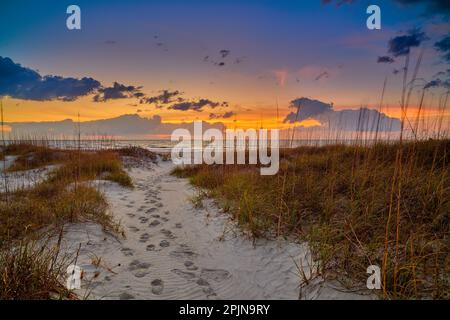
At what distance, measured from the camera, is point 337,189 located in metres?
4.21

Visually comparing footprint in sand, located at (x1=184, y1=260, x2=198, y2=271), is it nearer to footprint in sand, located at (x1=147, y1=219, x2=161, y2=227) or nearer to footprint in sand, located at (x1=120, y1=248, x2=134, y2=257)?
footprint in sand, located at (x1=120, y1=248, x2=134, y2=257)

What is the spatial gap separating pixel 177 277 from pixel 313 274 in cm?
147

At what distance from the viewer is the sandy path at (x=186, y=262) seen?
2.54 m

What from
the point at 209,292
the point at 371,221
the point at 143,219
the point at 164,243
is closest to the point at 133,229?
the point at 143,219

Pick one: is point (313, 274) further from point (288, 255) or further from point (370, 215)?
point (370, 215)

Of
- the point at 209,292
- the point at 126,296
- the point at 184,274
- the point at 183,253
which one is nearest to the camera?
the point at 126,296

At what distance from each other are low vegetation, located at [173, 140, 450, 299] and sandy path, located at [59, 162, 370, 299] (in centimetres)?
29

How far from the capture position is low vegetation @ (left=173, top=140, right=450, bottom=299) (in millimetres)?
2062

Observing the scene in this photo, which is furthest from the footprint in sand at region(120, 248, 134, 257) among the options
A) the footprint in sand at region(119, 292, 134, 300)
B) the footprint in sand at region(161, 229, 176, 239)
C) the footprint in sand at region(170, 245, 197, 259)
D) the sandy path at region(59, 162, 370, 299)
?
the footprint in sand at region(119, 292, 134, 300)

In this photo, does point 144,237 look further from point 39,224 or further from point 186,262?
point 39,224

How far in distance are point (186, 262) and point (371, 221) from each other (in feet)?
7.63

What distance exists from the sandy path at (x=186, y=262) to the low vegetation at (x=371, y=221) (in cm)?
29

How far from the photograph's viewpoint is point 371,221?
3.02 metres
